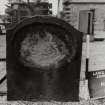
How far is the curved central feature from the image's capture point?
4.51 m

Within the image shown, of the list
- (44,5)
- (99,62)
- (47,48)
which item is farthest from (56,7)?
(47,48)

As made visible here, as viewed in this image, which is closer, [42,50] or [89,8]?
[42,50]

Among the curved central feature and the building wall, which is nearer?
the curved central feature

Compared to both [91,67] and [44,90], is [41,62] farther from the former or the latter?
[91,67]

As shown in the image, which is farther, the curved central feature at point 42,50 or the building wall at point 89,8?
the building wall at point 89,8

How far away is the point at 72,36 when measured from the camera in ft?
14.5

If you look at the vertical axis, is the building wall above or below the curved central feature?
above

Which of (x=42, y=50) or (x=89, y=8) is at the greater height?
(x=89, y=8)

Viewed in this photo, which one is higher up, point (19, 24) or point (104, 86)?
point (19, 24)

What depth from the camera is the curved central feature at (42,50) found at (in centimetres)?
451

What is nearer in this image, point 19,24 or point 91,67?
point 19,24

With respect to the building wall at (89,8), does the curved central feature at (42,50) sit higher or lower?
lower

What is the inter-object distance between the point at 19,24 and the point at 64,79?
142 cm

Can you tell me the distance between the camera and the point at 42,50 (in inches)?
181
